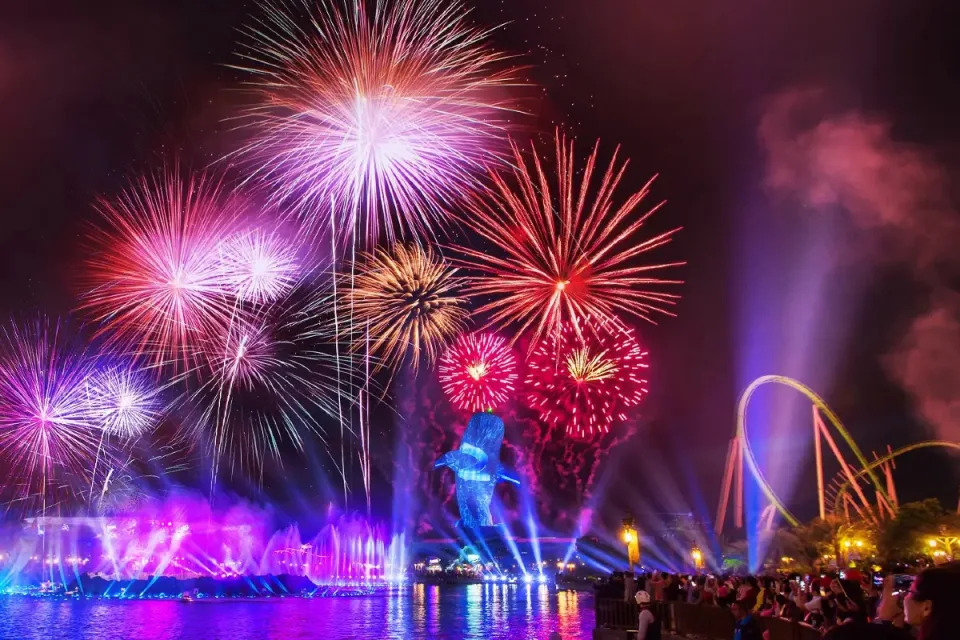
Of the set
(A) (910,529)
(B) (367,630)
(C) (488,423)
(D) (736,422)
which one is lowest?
(B) (367,630)

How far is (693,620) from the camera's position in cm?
2066

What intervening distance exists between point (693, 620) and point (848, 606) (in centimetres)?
1233

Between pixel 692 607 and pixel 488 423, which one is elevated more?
pixel 488 423

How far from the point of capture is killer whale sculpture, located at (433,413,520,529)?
163750mm

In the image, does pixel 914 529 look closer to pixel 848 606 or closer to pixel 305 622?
pixel 305 622

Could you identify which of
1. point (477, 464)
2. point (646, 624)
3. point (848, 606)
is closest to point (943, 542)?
point (646, 624)

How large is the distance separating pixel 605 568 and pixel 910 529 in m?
69.2

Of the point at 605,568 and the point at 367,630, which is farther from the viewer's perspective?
the point at 605,568

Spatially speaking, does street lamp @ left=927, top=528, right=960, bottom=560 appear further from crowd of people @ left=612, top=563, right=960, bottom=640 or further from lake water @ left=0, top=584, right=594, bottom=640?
crowd of people @ left=612, top=563, right=960, bottom=640

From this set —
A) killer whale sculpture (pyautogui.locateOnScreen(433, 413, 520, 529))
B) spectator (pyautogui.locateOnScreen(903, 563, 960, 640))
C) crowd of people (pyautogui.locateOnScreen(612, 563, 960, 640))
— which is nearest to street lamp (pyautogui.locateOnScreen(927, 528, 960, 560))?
crowd of people (pyautogui.locateOnScreen(612, 563, 960, 640))

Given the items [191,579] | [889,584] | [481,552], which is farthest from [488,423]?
[889,584]

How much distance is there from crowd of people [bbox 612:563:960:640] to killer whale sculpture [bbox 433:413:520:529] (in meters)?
130

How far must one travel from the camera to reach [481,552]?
160875 millimetres

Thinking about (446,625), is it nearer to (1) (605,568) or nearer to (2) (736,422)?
(2) (736,422)
